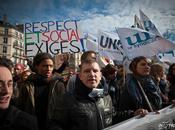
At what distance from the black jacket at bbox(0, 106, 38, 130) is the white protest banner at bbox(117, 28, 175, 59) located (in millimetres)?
5068

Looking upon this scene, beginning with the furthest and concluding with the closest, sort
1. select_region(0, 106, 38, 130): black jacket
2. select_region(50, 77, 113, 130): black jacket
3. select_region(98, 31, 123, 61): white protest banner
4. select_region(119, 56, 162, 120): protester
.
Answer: select_region(98, 31, 123, 61): white protest banner, select_region(119, 56, 162, 120): protester, select_region(50, 77, 113, 130): black jacket, select_region(0, 106, 38, 130): black jacket

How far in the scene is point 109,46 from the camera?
9.29 metres

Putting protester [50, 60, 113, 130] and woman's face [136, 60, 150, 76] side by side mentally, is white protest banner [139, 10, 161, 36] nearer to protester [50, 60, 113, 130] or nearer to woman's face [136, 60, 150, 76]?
woman's face [136, 60, 150, 76]

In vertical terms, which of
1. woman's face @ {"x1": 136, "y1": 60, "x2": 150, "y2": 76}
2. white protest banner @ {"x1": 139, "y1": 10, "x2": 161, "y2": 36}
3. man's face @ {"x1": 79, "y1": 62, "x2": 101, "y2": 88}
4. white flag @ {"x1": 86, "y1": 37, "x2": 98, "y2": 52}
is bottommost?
man's face @ {"x1": 79, "y1": 62, "x2": 101, "y2": 88}

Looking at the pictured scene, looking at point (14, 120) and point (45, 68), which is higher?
point (45, 68)

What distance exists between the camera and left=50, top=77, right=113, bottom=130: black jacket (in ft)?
9.32

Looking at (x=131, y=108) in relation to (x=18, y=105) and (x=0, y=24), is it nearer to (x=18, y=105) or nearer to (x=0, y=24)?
(x=18, y=105)

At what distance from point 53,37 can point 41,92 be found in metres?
5.05

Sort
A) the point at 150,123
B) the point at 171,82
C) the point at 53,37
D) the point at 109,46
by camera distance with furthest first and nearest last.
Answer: the point at 109,46 → the point at 53,37 → the point at 171,82 → the point at 150,123

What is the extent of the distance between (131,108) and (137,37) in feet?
12.7

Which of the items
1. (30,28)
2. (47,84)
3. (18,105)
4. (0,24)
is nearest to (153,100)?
(47,84)

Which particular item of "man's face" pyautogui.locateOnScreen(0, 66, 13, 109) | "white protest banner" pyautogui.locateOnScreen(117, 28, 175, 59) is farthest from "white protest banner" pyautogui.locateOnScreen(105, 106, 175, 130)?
"white protest banner" pyautogui.locateOnScreen(117, 28, 175, 59)

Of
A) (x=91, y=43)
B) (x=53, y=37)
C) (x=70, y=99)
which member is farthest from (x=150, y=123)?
(x=91, y=43)

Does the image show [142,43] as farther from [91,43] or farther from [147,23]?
[91,43]
